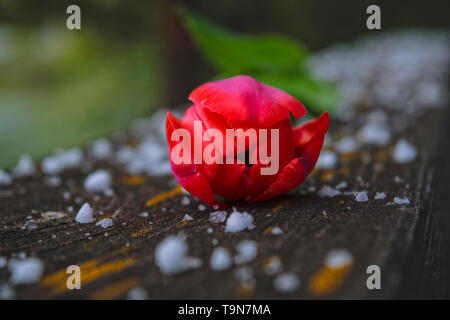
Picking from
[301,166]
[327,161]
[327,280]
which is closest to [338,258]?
[327,280]

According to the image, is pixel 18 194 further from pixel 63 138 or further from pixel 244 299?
pixel 63 138

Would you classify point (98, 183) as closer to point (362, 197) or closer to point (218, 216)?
point (218, 216)

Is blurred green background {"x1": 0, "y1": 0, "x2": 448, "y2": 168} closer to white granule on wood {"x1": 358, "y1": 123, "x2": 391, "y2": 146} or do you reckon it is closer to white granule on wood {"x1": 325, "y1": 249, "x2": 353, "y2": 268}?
white granule on wood {"x1": 358, "y1": 123, "x2": 391, "y2": 146}

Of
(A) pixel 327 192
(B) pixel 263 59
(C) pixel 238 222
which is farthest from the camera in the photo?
(B) pixel 263 59

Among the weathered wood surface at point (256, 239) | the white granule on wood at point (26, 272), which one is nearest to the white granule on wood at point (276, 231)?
the weathered wood surface at point (256, 239)

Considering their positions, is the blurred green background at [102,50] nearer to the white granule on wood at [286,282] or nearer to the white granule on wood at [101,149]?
the white granule on wood at [101,149]
